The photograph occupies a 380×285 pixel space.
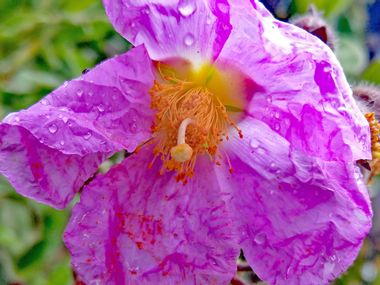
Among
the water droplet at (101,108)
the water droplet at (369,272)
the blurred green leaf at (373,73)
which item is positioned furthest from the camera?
the water droplet at (369,272)

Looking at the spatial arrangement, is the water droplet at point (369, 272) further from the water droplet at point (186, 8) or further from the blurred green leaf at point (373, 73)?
the water droplet at point (186, 8)

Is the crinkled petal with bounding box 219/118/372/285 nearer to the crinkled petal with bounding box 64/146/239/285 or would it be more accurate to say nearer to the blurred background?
the crinkled petal with bounding box 64/146/239/285

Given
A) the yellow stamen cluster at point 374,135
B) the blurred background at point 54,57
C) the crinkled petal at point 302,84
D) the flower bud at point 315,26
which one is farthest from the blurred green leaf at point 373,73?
the crinkled petal at point 302,84

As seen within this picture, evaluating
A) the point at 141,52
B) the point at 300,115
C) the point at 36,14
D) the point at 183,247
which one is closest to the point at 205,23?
the point at 141,52

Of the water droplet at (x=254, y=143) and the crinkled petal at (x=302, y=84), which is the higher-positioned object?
the crinkled petal at (x=302, y=84)

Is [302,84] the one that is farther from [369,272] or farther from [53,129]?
[369,272]

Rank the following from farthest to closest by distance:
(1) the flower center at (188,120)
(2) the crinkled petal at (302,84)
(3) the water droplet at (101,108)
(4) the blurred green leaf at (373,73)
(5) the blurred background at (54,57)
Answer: (5) the blurred background at (54,57) → (4) the blurred green leaf at (373,73) → (1) the flower center at (188,120) → (3) the water droplet at (101,108) → (2) the crinkled petal at (302,84)

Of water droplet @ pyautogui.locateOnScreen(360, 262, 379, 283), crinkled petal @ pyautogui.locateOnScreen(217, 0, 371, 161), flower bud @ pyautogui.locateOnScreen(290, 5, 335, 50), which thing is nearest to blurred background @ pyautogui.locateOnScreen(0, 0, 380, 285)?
water droplet @ pyautogui.locateOnScreen(360, 262, 379, 283)

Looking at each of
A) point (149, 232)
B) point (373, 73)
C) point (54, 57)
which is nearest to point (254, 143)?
point (149, 232)
